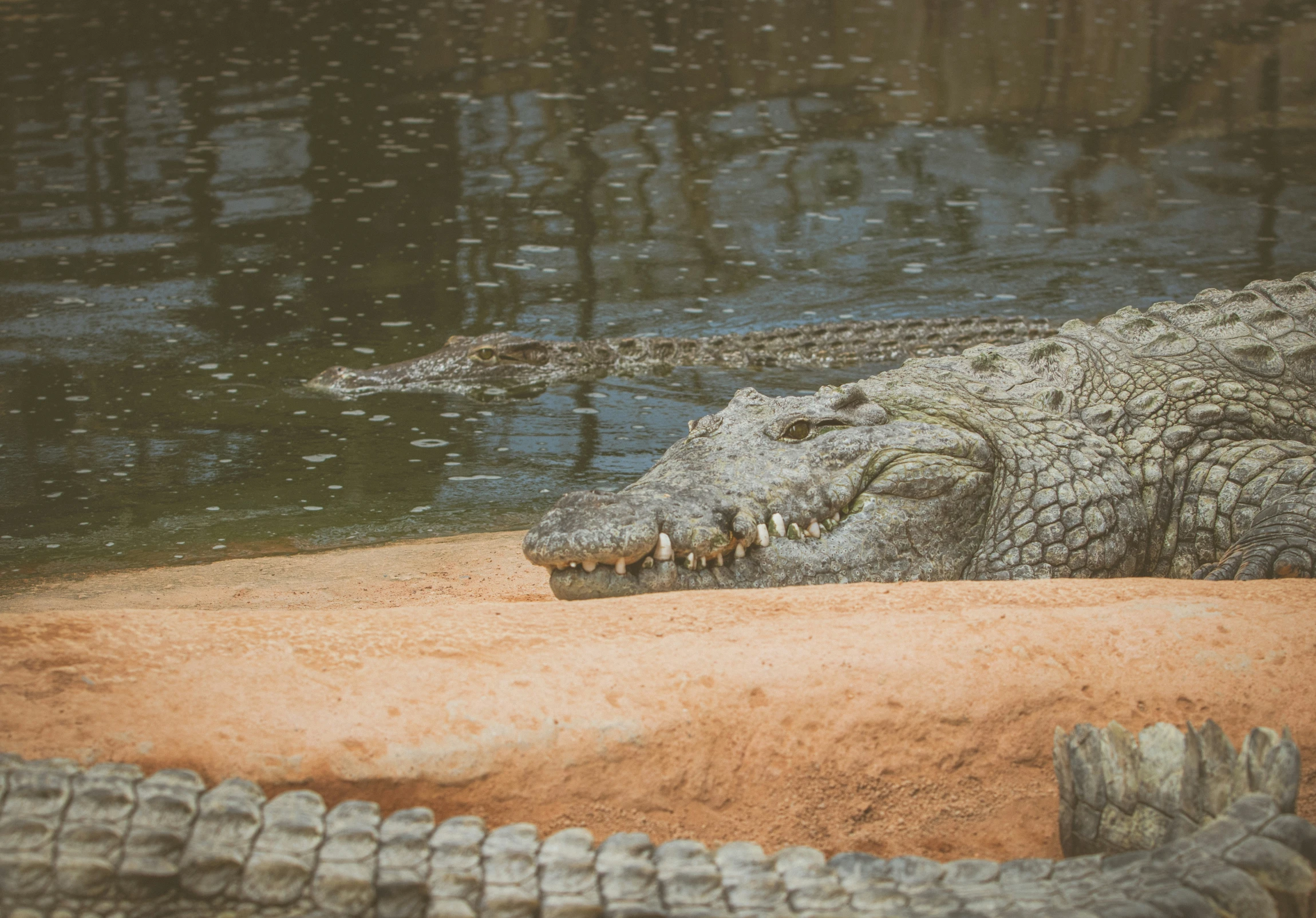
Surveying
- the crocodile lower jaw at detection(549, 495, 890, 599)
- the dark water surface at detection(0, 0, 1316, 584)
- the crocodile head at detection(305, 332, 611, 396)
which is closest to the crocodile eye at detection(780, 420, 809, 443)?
the crocodile lower jaw at detection(549, 495, 890, 599)

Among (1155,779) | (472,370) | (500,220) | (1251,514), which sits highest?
(1155,779)

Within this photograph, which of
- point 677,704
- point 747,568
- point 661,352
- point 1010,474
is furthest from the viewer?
point 661,352

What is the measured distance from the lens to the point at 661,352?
8.39 meters

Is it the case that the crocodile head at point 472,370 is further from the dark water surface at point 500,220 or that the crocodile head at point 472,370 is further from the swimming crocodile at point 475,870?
the swimming crocodile at point 475,870

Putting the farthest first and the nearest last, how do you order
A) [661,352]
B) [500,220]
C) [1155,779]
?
[500,220]
[661,352]
[1155,779]

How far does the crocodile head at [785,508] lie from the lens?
341 cm

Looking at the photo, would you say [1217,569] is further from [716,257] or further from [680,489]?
[716,257]

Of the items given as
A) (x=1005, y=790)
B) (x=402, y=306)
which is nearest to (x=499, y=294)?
(x=402, y=306)

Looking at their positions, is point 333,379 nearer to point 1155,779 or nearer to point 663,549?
point 663,549

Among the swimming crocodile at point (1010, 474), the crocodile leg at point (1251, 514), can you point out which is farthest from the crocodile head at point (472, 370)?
the crocodile leg at point (1251, 514)

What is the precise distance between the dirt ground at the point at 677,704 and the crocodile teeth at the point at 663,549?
1.49 ft

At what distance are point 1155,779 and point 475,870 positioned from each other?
1277 millimetres

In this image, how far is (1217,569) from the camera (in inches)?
153

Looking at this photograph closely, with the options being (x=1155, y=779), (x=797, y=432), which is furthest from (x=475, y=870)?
Answer: (x=797, y=432)
